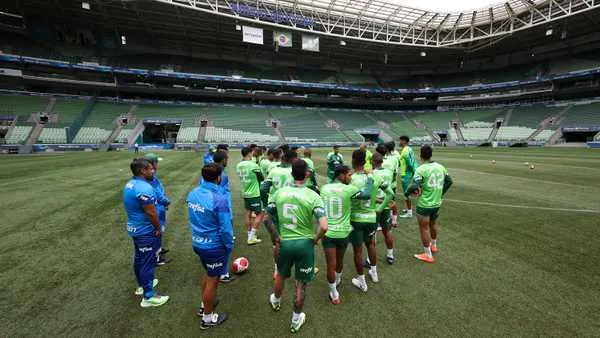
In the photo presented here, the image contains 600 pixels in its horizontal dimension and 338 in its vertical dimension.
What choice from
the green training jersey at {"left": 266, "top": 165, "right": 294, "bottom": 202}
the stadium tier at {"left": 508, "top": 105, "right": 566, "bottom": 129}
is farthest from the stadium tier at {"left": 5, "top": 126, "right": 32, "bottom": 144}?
the stadium tier at {"left": 508, "top": 105, "right": 566, "bottom": 129}

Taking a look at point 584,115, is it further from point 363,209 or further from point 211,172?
point 211,172

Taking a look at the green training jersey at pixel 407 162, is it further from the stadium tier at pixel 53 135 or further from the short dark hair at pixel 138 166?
the stadium tier at pixel 53 135

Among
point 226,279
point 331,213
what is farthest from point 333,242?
point 226,279

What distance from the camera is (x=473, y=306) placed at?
3.75m

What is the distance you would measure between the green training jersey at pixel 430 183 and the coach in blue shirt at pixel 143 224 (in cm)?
490

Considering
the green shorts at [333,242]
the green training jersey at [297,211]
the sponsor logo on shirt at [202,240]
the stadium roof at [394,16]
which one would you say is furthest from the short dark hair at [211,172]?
the stadium roof at [394,16]

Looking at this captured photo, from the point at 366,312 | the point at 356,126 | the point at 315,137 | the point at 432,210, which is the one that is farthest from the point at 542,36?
the point at 366,312

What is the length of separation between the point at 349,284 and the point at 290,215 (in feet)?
7.03

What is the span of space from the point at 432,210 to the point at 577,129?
55.3 metres

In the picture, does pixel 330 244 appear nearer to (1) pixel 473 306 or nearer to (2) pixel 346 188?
(2) pixel 346 188

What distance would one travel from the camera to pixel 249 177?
6.08m

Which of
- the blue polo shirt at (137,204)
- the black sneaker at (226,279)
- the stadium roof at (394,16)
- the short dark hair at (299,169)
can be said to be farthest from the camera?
the stadium roof at (394,16)

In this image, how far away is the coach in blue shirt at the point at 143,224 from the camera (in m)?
3.68

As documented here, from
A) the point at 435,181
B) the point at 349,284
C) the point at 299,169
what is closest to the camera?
the point at 299,169
